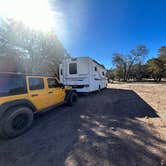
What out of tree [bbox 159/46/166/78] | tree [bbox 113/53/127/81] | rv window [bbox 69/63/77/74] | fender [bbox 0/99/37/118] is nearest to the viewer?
fender [bbox 0/99/37/118]

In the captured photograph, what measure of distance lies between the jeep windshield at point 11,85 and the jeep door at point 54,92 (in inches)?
48.2

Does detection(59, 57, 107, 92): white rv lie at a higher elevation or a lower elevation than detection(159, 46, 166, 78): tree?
lower

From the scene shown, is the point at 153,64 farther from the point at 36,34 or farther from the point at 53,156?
the point at 53,156

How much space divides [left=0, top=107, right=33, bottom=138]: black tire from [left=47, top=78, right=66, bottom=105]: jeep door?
1196mm

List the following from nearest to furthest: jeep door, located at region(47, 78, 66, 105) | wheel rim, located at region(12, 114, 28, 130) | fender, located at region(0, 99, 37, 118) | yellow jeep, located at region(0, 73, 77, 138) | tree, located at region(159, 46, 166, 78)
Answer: fender, located at region(0, 99, 37, 118) → yellow jeep, located at region(0, 73, 77, 138) → wheel rim, located at region(12, 114, 28, 130) → jeep door, located at region(47, 78, 66, 105) → tree, located at region(159, 46, 166, 78)

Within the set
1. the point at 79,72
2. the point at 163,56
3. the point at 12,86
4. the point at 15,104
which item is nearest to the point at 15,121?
the point at 15,104

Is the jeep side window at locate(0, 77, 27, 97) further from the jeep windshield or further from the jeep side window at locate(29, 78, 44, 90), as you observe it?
the jeep side window at locate(29, 78, 44, 90)

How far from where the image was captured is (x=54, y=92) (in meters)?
4.88

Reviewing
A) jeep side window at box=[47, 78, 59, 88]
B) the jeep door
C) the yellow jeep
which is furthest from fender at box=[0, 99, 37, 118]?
jeep side window at box=[47, 78, 59, 88]

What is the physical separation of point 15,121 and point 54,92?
1.91 metres

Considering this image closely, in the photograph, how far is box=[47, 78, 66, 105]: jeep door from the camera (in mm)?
4633

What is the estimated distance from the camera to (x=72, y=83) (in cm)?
882

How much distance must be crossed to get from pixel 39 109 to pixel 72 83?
4.90 metres

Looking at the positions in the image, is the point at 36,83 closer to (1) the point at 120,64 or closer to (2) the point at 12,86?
(2) the point at 12,86
